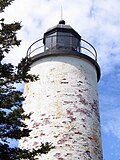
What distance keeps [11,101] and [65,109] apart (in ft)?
12.2

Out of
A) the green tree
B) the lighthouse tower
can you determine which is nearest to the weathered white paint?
the lighthouse tower

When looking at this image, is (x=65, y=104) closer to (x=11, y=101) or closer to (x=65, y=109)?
(x=65, y=109)

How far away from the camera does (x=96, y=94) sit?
1472 centimetres

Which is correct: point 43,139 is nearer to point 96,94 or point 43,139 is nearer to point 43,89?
point 43,89

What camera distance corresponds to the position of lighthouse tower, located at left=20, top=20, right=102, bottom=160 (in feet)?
42.7

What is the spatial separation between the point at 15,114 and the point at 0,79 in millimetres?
1015

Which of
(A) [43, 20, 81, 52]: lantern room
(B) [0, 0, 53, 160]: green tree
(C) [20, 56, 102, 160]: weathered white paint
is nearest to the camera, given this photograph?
(B) [0, 0, 53, 160]: green tree

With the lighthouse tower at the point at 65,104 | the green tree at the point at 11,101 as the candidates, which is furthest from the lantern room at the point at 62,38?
the green tree at the point at 11,101

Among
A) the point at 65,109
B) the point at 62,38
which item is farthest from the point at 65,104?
the point at 62,38

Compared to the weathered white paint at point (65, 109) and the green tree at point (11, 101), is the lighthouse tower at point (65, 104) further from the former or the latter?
the green tree at point (11, 101)

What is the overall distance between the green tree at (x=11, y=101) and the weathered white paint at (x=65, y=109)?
2831 mm

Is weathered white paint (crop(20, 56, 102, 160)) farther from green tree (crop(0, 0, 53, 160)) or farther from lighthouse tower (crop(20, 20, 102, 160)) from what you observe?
green tree (crop(0, 0, 53, 160))

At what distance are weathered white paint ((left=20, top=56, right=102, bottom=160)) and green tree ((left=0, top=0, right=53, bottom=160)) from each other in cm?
283

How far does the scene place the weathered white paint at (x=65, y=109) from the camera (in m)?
13.0
